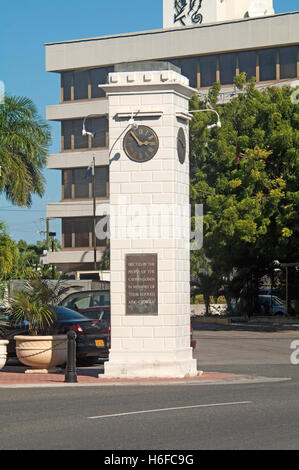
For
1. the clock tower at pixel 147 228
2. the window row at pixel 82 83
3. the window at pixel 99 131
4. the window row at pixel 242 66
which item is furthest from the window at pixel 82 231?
the clock tower at pixel 147 228

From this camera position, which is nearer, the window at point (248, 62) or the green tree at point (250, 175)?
the green tree at point (250, 175)

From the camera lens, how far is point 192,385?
57.6 ft

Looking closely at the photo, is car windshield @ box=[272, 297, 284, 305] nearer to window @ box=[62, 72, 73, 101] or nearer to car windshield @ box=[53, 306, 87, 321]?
window @ box=[62, 72, 73, 101]

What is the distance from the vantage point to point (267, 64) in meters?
63.5

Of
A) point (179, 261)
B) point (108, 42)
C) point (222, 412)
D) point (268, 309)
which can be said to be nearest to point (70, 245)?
point (108, 42)

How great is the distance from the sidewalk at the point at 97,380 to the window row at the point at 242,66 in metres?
45.7

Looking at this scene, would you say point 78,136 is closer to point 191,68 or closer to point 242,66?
point 191,68

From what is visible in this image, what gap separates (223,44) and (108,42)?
9855 millimetres

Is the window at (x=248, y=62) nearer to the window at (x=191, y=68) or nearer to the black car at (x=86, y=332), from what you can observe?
the window at (x=191, y=68)

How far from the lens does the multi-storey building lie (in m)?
63.0

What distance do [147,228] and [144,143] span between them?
6.24 feet

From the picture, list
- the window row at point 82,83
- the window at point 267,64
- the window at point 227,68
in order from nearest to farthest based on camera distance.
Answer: the window at point 267,64 → the window at point 227,68 → the window row at point 82,83

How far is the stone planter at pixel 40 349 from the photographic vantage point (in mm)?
20188

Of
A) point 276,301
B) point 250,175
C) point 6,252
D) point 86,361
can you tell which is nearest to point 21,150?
point 6,252
